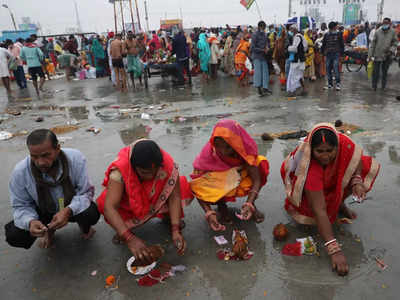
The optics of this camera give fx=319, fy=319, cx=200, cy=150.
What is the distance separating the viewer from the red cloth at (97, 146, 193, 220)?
7.29 ft

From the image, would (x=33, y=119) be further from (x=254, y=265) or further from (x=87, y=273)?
(x=254, y=265)

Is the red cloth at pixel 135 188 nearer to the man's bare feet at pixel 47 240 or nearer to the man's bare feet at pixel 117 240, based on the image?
the man's bare feet at pixel 117 240

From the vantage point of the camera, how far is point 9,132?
6.09 metres

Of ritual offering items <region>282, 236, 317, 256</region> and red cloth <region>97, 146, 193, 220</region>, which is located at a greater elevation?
red cloth <region>97, 146, 193, 220</region>

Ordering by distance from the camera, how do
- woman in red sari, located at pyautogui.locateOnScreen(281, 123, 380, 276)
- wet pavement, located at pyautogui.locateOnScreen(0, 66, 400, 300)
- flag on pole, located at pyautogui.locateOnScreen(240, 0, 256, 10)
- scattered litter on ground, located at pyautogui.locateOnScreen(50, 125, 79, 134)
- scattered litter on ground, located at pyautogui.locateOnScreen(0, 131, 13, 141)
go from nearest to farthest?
1. wet pavement, located at pyautogui.locateOnScreen(0, 66, 400, 300)
2. woman in red sari, located at pyautogui.locateOnScreen(281, 123, 380, 276)
3. scattered litter on ground, located at pyautogui.locateOnScreen(0, 131, 13, 141)
4. scattered litter on ground, located at pyautogui.locateOnScreen(50, 125, 79, 134)
5. flag on pole, located at pyautogui.locateOnScreen(240, 0, 256, 10)

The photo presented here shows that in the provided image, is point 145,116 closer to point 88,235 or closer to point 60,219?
point 88,235

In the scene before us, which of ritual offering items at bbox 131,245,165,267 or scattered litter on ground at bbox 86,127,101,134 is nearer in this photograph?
ritual offering items at bbox 131,245,165,267

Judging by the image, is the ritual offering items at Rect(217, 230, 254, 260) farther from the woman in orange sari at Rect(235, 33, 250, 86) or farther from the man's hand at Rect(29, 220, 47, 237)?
the woman in orange sari at Rect(235, 33, 250, 86)

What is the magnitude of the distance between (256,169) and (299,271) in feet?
2.80

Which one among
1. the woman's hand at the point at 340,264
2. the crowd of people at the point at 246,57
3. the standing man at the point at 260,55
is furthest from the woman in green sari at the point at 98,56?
the woman's hand at the point at 340,264

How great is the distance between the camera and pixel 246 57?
926cm

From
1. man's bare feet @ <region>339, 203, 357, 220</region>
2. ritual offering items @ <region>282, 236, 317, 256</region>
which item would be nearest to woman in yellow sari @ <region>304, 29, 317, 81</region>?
man's bare feet @ <region>339, 203, 357, 220</region>

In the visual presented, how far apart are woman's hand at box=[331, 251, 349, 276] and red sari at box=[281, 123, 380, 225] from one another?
382mm

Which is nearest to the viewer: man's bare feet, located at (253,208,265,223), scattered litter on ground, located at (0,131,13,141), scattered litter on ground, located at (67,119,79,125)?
man's bare feet, located at (253,208,265,223)
